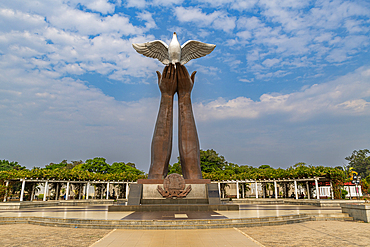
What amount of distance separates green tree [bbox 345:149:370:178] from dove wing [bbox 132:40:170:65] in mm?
60710

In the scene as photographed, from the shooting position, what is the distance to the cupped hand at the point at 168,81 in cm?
1553

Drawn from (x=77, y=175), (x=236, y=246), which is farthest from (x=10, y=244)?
(x=77, y=175)

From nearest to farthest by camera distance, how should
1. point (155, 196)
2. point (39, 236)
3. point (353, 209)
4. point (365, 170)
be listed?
point (39, 236) < point (353, 209) < point (155, 196) < point (365, 170)

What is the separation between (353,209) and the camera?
8953 mm

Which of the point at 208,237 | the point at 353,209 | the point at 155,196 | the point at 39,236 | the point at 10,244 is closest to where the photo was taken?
the point at 10,244

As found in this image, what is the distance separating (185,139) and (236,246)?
1053 centimetres

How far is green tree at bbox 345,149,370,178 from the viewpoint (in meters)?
57.6

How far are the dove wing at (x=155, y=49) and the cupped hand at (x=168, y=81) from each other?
988 millimetres

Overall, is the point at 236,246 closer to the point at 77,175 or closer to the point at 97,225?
the point at 97,225

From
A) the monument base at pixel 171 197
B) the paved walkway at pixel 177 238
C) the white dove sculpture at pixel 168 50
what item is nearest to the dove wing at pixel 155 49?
the white dove sculpture at pixel 168 50

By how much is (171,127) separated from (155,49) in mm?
5405

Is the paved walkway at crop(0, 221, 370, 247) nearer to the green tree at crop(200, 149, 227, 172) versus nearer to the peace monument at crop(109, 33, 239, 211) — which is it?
the peace monument at crop(109, 33, 239, 211)

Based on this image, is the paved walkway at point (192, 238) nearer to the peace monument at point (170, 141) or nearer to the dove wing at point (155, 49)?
the peace monument at point (170, 141)

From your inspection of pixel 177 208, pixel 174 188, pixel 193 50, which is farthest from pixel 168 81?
pixel 177 208
